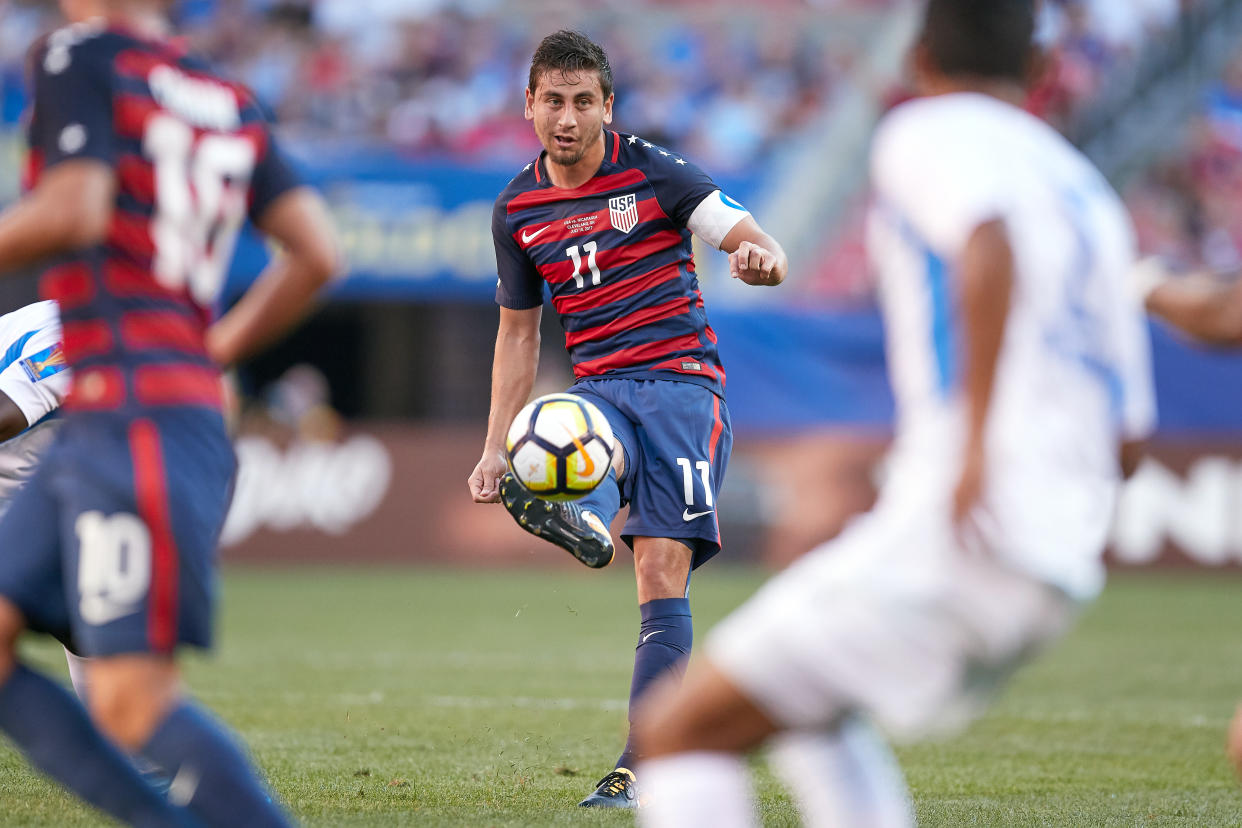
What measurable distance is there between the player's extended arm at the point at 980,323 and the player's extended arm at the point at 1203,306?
0.68 m

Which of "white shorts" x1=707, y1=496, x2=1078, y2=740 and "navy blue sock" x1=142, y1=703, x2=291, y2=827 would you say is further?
"navy blue sock" x1=142, y1=703, x2=291, y2=827

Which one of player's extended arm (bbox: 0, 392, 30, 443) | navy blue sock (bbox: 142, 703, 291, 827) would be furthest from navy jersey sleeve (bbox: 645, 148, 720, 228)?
navy blue sock (bbox: 142, 703, 291, 827)

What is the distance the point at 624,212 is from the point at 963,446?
3185 millimetres

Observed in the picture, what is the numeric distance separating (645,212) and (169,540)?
113 inches

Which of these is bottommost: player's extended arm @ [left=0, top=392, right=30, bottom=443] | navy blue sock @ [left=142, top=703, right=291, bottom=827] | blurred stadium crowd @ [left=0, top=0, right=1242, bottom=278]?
navy blue sock @ [left=142, top=703, right=291, bottom=827]

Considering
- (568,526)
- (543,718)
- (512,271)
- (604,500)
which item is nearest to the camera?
(568,526)

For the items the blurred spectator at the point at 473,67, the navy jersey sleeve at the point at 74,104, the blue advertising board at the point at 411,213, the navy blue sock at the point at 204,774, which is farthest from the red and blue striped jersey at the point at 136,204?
the blurred spectator at the point at 473,67

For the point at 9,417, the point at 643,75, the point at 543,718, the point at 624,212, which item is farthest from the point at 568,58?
the point at 643,75

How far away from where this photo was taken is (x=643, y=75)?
21484 mm

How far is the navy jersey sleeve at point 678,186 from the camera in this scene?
5.53 m

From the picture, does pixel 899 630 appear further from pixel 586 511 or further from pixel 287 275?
pixel 586 511

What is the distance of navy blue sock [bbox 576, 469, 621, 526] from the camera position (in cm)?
535

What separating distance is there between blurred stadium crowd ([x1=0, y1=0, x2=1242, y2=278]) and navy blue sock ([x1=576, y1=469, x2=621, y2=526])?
13820 millimetres

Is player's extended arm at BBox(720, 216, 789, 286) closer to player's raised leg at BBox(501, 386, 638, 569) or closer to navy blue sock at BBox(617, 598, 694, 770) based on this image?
player's raised leg at BBox(501, 386, 638, 569)
